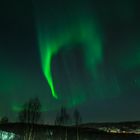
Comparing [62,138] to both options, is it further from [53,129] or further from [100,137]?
[100,137]

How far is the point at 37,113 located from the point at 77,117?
12.3 m

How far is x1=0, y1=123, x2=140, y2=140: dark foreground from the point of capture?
9856 centimetres

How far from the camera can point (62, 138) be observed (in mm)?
105188

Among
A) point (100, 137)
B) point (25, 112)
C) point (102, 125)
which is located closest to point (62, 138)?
point (100, 137)

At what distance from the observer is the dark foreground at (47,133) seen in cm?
9856

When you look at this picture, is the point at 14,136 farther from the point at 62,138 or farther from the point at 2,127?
the point at 62,138

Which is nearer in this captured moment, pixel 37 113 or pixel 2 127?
pixel 37 113

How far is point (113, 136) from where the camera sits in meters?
106

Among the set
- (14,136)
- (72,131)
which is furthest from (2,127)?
(72,131)

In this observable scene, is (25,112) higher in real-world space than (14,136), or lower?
higher

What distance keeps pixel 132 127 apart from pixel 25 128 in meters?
49.4

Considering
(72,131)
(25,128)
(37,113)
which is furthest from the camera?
(72,131)

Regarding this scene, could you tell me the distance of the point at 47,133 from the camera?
106250mm

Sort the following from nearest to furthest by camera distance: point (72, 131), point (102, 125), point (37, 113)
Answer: point (37, 113) < point (72, 131) < point (102, 125)
